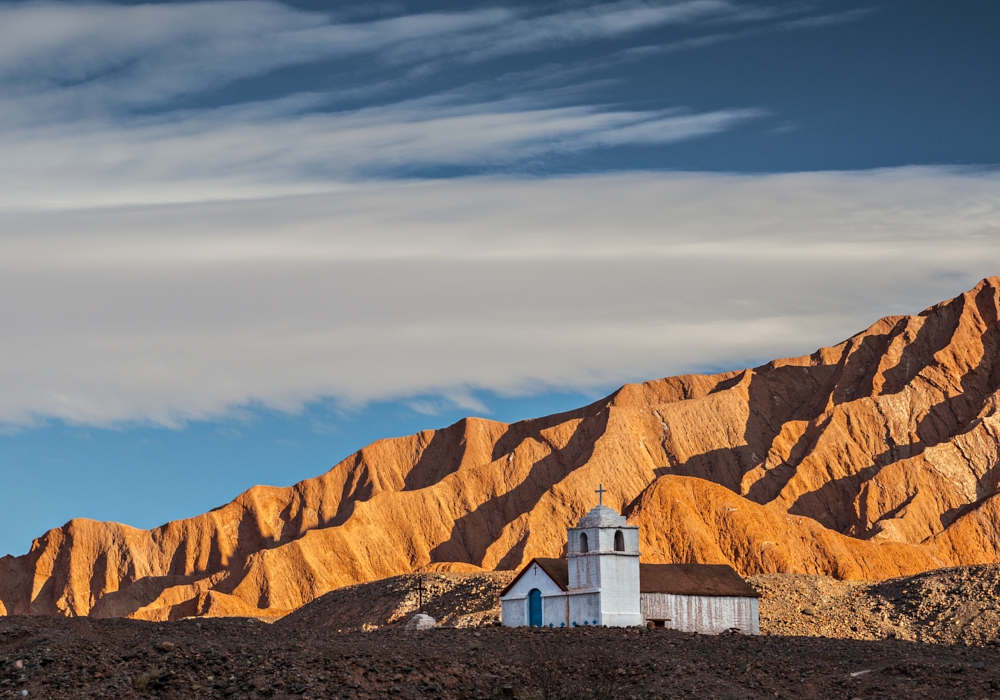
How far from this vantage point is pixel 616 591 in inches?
1844

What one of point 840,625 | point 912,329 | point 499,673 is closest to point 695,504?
point 840,625

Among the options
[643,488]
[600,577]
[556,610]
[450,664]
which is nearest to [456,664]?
[450,664]

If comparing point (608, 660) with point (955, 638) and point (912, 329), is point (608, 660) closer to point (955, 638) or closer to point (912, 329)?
point (955, 638)

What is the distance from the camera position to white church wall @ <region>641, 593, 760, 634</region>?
48.9 metres

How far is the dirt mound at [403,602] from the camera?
7356cm

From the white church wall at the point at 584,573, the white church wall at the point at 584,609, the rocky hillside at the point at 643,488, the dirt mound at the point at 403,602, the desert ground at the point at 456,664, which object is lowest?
the desert ground at the point at 456,664

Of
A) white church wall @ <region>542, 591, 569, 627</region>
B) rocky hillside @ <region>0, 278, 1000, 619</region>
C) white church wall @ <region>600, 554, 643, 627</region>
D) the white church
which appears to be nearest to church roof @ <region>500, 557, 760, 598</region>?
the white church

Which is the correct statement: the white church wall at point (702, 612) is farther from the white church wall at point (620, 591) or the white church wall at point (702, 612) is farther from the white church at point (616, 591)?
the white church wall at point (620, 591)

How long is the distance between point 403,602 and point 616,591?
115 feet

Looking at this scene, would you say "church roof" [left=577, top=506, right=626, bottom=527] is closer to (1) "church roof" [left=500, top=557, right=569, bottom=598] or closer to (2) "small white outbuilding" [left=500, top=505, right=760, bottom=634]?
(2) "small white outbuilding" [left=500, top=505, right=760, bottom=634]

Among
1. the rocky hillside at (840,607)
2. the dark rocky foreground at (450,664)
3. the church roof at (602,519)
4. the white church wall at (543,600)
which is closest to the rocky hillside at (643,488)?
the rocky hillside at (840,607)

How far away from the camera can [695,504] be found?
99.2 m

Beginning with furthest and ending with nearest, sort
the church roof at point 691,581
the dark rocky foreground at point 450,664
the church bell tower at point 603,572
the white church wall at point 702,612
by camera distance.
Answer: the church roof at point 691,581
the white church wall at point 702,612
the church bell tower at point 603,572
the dark rocky foreground at point 450,664

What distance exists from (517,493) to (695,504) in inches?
1747
